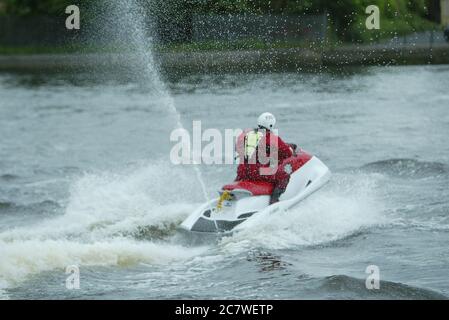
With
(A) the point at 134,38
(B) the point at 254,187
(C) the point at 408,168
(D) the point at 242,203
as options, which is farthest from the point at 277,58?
(D) the point at 242,203

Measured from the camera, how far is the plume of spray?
34.6 m

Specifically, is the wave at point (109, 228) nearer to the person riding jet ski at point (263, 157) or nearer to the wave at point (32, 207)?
the wave at point (32, 207)

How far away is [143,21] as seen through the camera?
3684 cm

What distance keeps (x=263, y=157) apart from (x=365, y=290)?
11.8 feet

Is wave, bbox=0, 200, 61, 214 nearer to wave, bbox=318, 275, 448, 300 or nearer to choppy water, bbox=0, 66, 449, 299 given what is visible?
choppy water, bbox=0, 66, 449, 299

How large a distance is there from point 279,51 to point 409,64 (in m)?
5.90

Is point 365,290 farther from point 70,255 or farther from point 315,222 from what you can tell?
point 70,255

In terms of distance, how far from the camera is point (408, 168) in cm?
2238

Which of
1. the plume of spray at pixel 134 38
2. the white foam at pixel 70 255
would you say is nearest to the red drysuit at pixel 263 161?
the white foam at pixel 70 255

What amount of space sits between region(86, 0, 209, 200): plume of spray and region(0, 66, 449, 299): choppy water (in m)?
0.77

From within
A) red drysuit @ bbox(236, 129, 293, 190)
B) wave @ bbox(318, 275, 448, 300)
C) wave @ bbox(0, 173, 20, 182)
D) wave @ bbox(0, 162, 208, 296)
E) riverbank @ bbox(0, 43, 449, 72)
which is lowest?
wave @ bbox(318, 275, 448, 300)

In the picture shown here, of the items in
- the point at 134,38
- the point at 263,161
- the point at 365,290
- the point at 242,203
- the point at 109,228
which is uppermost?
the point at 134,38

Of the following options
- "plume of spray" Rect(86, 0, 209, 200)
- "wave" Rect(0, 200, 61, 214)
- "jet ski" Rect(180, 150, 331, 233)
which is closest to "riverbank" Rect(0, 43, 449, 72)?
"plume of spray" Rect(86, 0, 209, 200)
